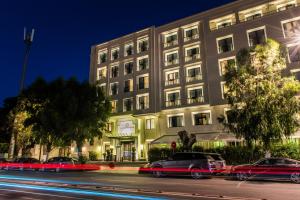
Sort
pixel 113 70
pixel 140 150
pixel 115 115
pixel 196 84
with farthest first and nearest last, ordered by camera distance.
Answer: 1. pixel 113 70
2. pixel 115 115
3. pixel 140 150
4. pixel 196 84

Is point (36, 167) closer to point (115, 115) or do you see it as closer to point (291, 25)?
point (115, 115)

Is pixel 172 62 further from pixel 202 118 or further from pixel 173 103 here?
pixel 202 118

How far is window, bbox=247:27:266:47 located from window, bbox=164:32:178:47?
10547 mm

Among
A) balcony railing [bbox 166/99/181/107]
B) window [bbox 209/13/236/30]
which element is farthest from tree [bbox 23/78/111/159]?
window [bbox 209/13/236/30]

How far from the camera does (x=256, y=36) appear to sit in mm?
30688

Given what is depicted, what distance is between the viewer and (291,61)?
91.1 ft

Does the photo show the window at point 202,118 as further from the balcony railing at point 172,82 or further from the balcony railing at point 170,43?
the balcony railing at point 170,43

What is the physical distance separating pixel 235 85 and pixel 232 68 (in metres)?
1.46

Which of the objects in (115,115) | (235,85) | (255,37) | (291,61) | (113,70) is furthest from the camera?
(113,70)

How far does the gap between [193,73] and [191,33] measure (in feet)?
21.2

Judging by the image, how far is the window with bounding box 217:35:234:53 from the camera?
106 feet

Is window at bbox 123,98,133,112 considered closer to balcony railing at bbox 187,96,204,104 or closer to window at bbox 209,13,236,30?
balcony railing at bbox 187,96,204,104

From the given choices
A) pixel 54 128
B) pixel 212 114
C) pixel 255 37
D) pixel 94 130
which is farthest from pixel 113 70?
pixel 255 37

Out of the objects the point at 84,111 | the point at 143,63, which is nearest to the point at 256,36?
the point at 143,63
